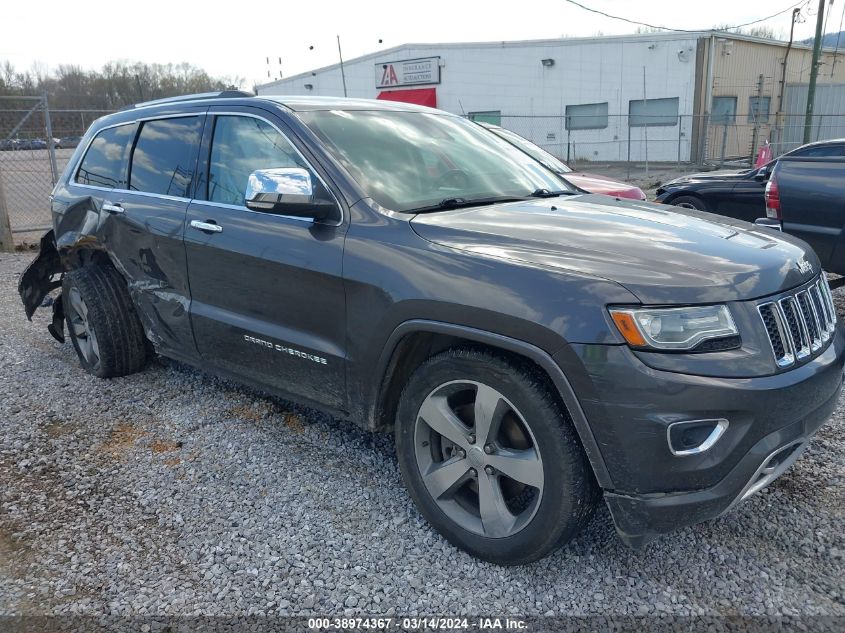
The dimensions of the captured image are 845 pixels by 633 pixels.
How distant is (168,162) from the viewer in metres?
4.02

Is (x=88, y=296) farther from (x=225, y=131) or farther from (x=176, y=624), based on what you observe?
(x=176, y=624)

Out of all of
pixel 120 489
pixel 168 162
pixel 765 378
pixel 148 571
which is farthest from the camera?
pixel 168 162

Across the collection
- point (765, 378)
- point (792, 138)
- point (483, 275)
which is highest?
point (483, 275)

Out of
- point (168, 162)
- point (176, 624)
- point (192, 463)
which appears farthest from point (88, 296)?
point (176, 624)

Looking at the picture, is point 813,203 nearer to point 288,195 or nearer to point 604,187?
point 604,187

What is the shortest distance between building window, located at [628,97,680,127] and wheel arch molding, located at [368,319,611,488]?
2425cm

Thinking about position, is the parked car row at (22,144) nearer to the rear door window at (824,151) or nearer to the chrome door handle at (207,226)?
the chrome door handle at (207,226)

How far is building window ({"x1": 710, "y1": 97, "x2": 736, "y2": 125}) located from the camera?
1000 inches

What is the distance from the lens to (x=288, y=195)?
116 inches

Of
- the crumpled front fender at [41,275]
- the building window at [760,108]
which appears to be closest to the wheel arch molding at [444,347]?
the crumpled front fender at [41,275]

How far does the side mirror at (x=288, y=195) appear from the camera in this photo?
9.70ft

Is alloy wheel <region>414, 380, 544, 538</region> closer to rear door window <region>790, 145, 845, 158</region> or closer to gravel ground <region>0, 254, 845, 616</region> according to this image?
gravel ground <region>0, 254, 845, 616</region>

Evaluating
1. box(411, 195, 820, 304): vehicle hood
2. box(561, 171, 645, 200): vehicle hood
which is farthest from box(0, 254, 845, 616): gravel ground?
box(561, 171, 645, 200): vehicle hood

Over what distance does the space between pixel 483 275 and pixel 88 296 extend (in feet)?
10.4
